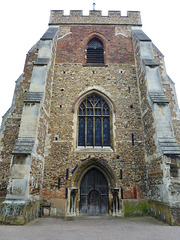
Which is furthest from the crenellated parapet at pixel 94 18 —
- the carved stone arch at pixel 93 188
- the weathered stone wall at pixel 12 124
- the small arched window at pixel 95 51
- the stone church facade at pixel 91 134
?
the carved stone arch at pixel 93 188

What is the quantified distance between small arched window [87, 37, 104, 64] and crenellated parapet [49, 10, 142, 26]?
4.72ft

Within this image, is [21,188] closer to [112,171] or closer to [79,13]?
[112,171]

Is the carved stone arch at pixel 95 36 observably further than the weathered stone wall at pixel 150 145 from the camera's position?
Yes

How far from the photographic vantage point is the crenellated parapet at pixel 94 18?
1237 centimetres

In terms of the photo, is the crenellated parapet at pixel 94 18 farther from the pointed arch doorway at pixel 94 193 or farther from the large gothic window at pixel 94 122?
the pointed arch doorway at pixel 94 193

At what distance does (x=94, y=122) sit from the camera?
951cm

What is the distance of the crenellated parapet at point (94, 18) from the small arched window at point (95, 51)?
1.44 m

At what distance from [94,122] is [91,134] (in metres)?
0.68

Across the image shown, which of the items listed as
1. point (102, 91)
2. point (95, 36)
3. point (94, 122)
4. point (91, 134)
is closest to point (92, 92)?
point (102, 91)

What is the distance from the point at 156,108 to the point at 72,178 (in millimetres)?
5105
